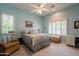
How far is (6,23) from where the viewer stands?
2500 mm

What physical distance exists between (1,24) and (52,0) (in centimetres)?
145

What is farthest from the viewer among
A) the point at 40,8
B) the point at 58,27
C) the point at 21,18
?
the point at 58,27

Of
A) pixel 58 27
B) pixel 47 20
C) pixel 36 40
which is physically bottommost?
pixel 36 40

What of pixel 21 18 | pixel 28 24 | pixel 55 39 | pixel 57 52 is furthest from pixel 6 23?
pixel 57 52

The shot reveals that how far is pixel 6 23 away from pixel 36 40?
3.67 feet

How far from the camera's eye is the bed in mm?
2826

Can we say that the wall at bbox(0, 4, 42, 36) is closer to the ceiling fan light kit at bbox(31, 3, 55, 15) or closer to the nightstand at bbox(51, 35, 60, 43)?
the ceiling fan light kit at bbox(31, 3, 55, 15)

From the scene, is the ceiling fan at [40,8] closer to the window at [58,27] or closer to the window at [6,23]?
the window at [58,27]

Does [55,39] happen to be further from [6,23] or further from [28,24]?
[6,23]

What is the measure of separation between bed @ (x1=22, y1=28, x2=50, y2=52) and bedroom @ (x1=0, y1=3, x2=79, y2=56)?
132 millimetres

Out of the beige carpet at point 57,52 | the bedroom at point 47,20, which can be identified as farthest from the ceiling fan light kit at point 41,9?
the beige carpet at point 57,52

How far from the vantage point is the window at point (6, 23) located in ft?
7.94

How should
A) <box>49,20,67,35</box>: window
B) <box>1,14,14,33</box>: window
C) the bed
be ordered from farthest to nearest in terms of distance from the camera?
the bed, <box>49,20,67,35</box>: window, <box>1,14,14,33</box>: window

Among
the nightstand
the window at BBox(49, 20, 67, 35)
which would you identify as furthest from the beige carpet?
the window at BBox(49, 20, 67, 35)
